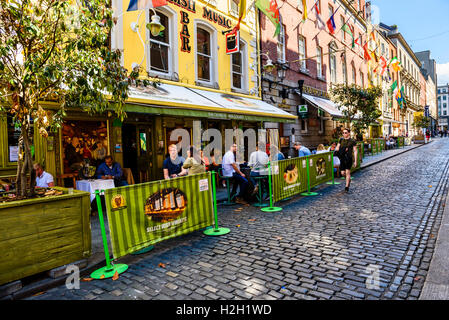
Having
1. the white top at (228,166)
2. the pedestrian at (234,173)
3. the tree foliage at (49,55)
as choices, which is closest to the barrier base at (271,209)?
the pedestrian at (234,173)

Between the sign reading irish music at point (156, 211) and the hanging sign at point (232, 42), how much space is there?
7951 millimetres

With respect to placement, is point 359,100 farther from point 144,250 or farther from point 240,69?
point 144,250

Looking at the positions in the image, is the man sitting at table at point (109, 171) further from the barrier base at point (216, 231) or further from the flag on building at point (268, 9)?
the flag on building at point (268, 9)

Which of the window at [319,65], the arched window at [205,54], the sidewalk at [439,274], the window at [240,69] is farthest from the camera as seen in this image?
the window at [319,65]

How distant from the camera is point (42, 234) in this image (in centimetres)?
350

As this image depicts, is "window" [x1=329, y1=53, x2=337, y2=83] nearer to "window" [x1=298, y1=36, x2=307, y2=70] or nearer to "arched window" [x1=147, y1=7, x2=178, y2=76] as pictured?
"window" [x1=298, y1=36, x2=307, y2=70]

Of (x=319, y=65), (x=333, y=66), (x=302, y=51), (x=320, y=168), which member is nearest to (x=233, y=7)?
(x=302, y=51)

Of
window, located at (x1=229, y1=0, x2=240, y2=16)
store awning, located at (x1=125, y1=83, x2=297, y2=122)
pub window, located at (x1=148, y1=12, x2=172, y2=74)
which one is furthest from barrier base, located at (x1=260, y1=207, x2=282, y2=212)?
window, located at (x1=229, y1=0, x2=240, y2=16)

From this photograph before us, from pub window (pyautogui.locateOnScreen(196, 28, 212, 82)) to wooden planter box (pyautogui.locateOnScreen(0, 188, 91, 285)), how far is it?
8.41 m

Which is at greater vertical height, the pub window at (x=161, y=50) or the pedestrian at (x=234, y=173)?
the pub window at (x=161, y=50)

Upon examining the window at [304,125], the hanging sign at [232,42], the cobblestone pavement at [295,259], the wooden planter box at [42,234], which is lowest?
the cobblestone pavement at [295,259]

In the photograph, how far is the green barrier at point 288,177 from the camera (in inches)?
287
